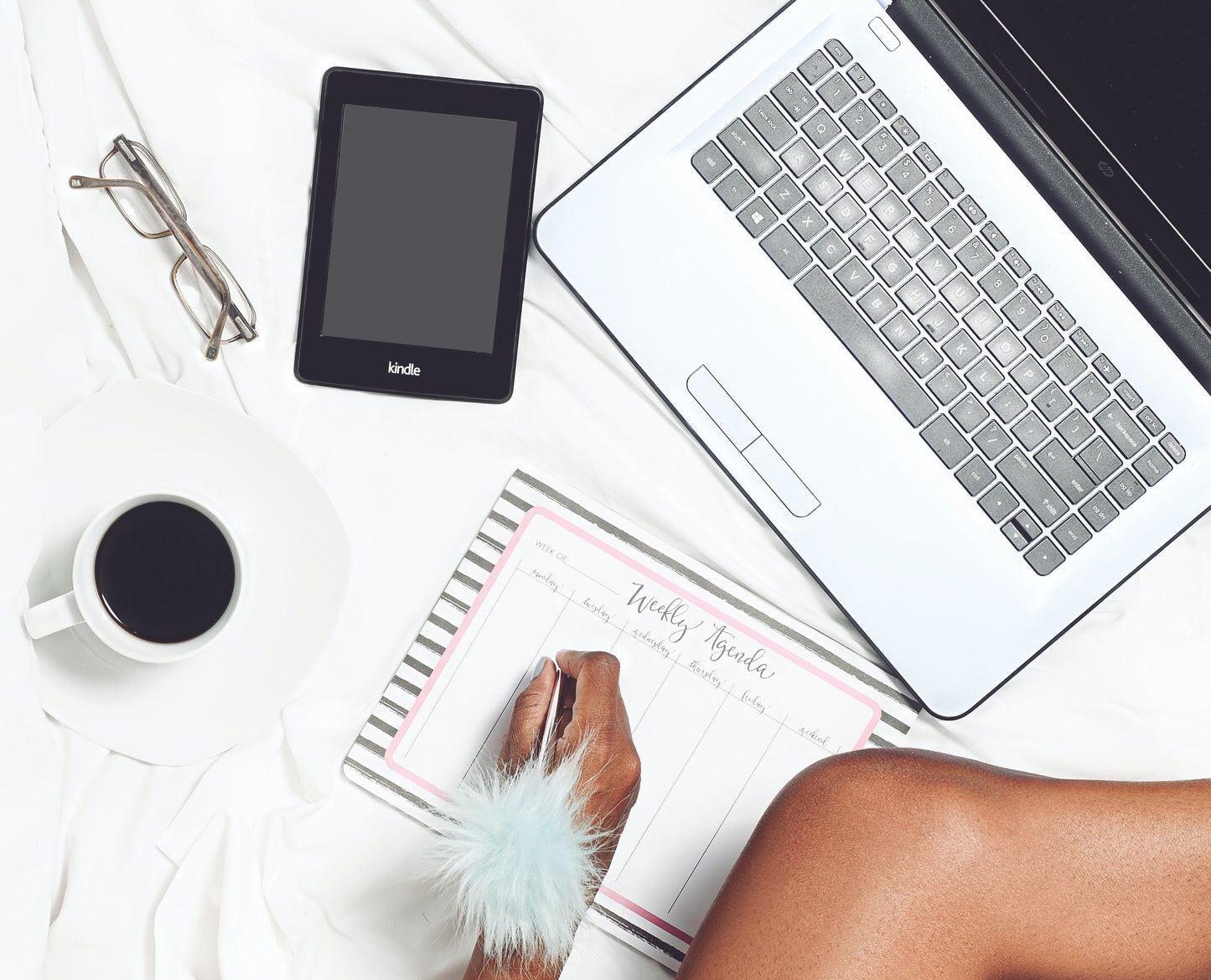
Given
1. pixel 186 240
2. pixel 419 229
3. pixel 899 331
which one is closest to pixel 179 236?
pixel 186 240

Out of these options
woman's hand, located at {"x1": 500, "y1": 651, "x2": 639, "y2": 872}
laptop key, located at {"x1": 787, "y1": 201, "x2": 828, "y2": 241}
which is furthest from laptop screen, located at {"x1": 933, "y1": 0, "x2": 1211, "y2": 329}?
woman's hand, located at {"x1": 500, "y1": 651, "x2": 639, "y2": 872}

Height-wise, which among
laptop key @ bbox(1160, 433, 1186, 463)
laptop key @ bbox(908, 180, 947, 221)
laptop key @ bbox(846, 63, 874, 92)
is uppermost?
laptop key @ bbox(846, 63, 874, 92)

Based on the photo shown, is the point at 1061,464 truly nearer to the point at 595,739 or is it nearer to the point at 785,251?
the point at 785,251

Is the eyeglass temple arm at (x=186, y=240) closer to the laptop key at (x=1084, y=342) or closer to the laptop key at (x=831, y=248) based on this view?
the laptop key at (x=831, y=248)

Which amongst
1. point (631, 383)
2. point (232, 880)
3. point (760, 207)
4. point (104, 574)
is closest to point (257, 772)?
point (232, 880)

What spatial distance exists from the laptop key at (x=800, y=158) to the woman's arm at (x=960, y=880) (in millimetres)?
320

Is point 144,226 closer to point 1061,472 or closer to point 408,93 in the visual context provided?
point 408,93

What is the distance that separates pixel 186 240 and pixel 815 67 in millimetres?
379

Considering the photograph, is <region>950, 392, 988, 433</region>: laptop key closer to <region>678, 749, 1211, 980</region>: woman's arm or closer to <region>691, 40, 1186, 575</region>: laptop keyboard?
<region>691, 40, 1186, 575</region>: laptop keyboard

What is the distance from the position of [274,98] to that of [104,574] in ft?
1.02

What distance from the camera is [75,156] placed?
1.84ft

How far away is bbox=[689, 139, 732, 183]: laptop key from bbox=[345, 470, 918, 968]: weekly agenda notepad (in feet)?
0.69

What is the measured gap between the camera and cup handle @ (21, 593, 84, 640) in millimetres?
449

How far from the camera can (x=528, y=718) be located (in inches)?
20.7
